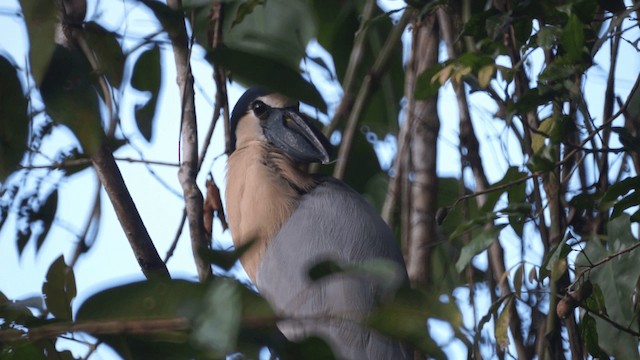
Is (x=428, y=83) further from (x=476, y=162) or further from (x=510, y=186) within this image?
(x=476, y=162)

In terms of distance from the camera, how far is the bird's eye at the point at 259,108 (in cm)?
225

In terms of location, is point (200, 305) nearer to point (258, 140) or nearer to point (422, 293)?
point (422, 293)

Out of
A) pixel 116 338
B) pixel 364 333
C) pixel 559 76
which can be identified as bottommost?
pixel 116 338

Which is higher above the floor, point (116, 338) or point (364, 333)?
point (364, 333)

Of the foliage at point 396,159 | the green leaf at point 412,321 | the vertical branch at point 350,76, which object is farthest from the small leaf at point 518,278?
the green leaf at point 412,321

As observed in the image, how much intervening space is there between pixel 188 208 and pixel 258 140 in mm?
891

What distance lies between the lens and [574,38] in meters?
1.23

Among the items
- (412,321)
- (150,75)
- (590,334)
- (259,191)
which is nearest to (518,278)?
(590,334)

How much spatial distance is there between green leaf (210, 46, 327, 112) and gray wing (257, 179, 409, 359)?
27.9 inches

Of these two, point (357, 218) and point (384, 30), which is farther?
point (384, 30)

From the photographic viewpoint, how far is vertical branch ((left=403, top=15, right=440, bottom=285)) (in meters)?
2.00

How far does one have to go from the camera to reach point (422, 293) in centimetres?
61

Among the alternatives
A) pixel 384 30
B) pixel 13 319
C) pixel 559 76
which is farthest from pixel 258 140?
pixel 13 319

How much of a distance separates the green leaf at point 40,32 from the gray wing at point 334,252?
3.53 ft
